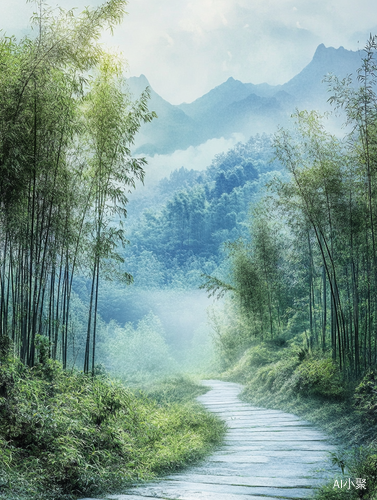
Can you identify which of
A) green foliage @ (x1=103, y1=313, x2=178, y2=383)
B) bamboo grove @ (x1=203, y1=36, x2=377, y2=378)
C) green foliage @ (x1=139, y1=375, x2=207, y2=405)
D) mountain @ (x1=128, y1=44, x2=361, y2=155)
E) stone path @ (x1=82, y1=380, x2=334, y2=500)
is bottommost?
green foliage @ (x1=103, y1=313, x2=178, y2=383)

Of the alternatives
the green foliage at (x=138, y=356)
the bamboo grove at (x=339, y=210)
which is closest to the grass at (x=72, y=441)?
the bamboo grove at (x=339, y=210)

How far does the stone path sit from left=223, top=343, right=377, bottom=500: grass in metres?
0.15

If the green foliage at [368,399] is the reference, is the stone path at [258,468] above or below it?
below

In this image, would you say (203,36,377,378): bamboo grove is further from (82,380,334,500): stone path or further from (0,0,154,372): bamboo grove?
(0,0,154,372): bamboo grove

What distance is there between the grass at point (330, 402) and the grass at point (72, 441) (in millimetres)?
1239

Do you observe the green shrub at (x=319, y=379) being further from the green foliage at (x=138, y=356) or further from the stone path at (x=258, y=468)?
the green foliage at (x=138, y=356)

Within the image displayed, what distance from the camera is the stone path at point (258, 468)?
2430 mm

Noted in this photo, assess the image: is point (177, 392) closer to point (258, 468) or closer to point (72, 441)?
point (258, 468)

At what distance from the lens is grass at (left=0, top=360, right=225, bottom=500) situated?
7.80ft

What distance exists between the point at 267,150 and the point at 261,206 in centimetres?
2615

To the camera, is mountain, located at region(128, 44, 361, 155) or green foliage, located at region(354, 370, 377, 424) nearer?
green foliage, located at region(354, 370, 377, 424)

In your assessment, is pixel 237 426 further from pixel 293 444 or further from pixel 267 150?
pixel 267 150

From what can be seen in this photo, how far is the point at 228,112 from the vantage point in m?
42.6

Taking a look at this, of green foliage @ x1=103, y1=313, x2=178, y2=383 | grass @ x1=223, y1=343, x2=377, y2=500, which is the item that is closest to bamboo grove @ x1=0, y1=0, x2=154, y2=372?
grass @ x1=223, y1=343, x2=377, y2=500
